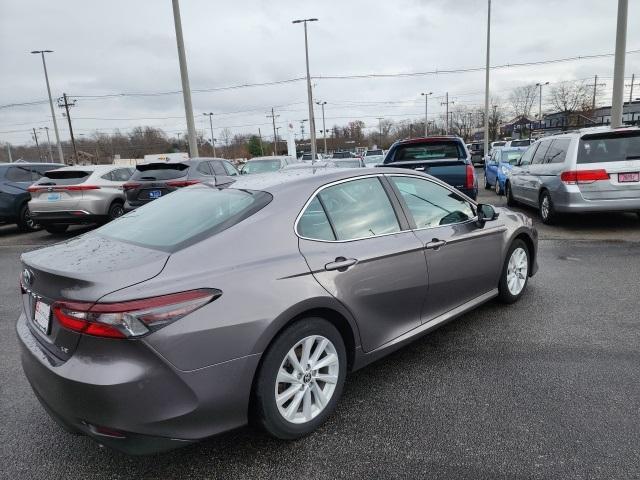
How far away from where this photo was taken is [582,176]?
25.2 feet

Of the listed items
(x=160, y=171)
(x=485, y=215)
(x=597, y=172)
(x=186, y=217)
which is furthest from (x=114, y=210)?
(x=597, y=172)

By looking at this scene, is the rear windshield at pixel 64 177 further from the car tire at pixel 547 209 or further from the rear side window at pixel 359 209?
the car tire at pixel 547 209

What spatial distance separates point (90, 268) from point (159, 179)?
24.0 feet

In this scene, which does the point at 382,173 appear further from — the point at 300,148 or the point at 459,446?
the point at 300,148

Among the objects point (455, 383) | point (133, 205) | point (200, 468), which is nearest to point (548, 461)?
point (455, 383)

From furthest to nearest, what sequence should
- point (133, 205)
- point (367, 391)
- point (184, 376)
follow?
point (133, 205) → point (367, 391) → point (184, 376)

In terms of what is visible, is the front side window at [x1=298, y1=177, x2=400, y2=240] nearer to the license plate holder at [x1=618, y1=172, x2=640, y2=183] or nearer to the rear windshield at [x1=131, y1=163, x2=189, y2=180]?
the license plate holder at [x1=618, y1=172, x2=640, y2=183]

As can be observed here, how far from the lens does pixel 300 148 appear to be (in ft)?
328

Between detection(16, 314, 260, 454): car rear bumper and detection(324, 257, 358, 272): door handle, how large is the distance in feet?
2.48

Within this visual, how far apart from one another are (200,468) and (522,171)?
974 centimetres

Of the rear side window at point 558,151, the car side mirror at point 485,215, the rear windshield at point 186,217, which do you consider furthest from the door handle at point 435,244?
the rear side window at point 558,151

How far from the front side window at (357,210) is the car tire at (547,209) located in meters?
6.44

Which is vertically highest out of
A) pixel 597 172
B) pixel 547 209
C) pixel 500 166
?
pixel 597 172

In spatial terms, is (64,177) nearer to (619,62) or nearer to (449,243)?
(449,243)
